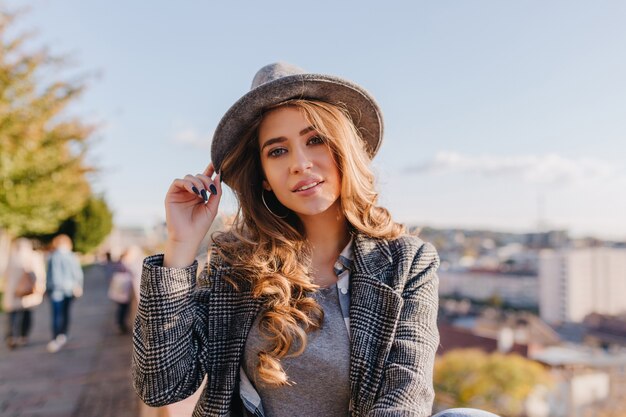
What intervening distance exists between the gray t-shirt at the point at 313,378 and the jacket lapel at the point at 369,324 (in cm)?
4

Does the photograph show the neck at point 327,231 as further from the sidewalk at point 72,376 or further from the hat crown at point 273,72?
the sidewalk at point 72,376

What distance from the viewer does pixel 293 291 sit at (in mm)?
1712

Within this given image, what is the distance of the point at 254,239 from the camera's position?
1.90 meters

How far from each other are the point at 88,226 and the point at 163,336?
→ 27.6 metres

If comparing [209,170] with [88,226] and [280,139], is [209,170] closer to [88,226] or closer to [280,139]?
[280,139]

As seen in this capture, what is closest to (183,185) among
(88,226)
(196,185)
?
(196,185)

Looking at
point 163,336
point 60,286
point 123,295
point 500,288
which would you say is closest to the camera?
point 163,336

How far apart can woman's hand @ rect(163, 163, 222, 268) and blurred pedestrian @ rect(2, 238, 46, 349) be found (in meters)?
5.86

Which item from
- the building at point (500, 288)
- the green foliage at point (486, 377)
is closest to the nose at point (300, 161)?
the green foliage at point (486, 377)

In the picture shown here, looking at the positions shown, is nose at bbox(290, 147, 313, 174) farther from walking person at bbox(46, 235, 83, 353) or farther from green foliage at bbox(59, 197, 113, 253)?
green foliage at bbox(59, 197, 113, 253)

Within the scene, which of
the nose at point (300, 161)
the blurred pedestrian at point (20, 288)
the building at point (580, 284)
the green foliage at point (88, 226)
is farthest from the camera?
the building at point (580, 284)

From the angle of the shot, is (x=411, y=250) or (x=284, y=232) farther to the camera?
(x=284, y=232)

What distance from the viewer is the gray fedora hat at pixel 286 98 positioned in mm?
1666

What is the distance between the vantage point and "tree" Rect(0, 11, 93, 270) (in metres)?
10.5
